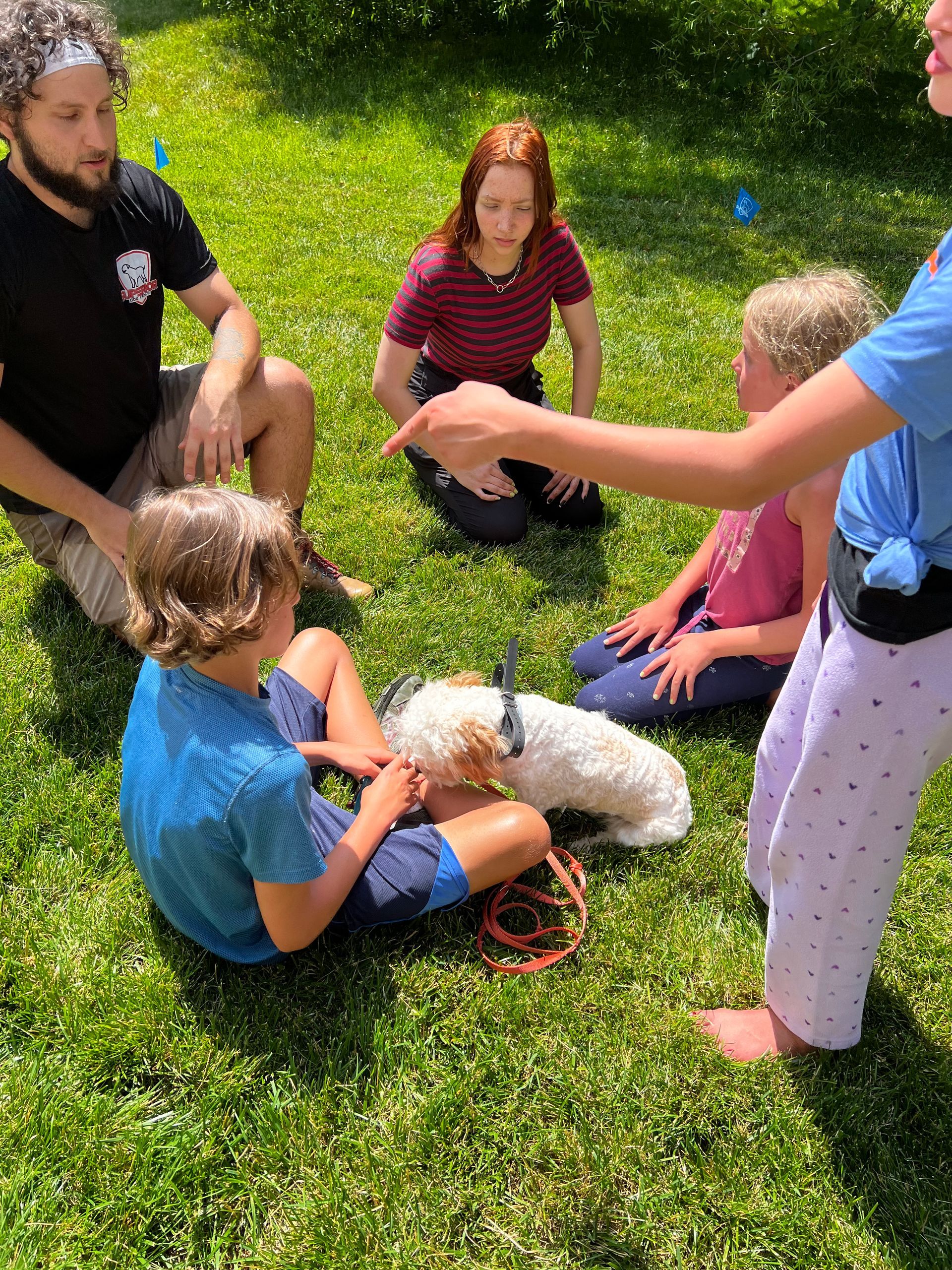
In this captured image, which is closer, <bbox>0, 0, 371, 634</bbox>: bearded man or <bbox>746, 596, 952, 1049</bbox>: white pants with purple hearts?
<bbox>746, 596, 952, 1049</bbox>: white pants with purple hearts

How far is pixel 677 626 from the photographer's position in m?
3.31

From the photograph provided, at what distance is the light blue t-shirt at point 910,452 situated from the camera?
48.5 inches

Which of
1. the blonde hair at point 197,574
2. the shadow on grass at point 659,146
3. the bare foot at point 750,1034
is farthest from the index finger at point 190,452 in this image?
the shadow on grass at point 659,146

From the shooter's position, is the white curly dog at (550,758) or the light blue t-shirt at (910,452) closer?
the light blue t-shirt at (910,452)

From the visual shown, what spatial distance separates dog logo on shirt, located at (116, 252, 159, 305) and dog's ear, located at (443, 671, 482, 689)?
1.84 metres

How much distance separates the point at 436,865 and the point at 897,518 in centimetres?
139

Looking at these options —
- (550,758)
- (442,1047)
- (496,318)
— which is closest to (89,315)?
(496,318)

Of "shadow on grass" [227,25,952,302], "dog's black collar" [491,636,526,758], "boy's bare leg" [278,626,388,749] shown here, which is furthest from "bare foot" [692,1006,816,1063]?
"shadow on grass" [227,25,952,302]

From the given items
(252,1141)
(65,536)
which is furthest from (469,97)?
(252,1141)

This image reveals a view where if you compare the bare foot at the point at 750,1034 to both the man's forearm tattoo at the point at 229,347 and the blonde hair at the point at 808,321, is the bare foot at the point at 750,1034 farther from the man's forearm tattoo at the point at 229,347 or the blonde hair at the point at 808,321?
the man's forearm tattoo at the point at 229,347

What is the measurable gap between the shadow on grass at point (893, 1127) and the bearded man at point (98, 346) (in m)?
2.32

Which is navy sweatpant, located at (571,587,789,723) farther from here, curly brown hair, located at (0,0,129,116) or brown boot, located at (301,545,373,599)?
curly brown hair, located at (0,0,129,116)

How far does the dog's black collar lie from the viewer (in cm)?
237

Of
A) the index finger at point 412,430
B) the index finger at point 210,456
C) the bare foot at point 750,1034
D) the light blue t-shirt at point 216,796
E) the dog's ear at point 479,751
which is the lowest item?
the bare foot at point 750,1034
